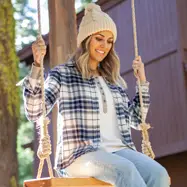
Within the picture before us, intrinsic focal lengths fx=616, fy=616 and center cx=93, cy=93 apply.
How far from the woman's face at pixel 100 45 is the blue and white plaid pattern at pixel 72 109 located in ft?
0.44

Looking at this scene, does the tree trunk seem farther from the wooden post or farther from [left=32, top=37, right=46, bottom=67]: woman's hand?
[left=32, top=37, right=46, bottom=67]: woman's hand

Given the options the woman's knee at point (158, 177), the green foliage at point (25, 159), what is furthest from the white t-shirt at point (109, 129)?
the green foliage at point (25, 159)

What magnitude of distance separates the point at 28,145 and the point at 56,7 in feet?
24.2

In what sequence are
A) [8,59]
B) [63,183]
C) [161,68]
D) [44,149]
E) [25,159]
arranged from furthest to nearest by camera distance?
1. [25,159]
2. [161,68]
3. [8,59]
4. [44,149]
5. [63,183]

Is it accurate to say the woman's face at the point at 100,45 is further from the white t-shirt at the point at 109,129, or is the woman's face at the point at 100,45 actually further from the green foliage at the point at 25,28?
the green foliage at the point at 25,28

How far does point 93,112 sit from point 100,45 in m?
0.43

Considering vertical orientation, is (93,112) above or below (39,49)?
below

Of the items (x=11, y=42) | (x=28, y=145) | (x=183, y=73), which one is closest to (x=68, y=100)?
(x=11, y=42)

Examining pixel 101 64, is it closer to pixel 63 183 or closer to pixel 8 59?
pixel 63 183

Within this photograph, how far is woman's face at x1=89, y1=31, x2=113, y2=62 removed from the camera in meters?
3.57

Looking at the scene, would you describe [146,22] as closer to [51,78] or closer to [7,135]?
[7,135]

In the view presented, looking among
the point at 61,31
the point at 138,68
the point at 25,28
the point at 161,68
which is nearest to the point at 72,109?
the point at 138,68

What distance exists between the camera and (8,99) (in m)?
4.73

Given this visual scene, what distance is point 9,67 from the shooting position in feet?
15.9
